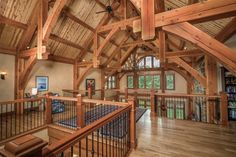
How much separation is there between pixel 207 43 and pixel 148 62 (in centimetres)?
1024

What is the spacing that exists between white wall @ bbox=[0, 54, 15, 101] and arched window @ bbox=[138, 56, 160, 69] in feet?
30.5

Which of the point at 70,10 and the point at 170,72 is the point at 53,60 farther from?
the point at 170,72

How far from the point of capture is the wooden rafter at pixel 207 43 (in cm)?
199

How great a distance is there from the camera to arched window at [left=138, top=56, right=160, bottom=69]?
11859 mm

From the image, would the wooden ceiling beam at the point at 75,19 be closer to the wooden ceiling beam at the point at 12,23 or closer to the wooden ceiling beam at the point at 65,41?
the wooden ceiling beam at the point at 65,41

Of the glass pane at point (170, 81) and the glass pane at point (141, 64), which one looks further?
the glass pane at point (141, 64)

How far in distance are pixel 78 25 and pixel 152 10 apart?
5.24m

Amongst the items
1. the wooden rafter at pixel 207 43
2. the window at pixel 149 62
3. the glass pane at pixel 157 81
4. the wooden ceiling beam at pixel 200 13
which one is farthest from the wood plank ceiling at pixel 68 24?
the glass pane at pixel 157 81

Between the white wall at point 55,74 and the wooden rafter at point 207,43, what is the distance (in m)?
6.86

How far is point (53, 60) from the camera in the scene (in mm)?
7699

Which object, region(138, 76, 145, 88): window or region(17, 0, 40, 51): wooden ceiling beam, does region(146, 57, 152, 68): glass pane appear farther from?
region(17, 0, 40, 51): wooden ceiling beam

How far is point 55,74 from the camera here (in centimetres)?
793

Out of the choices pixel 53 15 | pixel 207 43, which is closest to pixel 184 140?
pixel 207 43

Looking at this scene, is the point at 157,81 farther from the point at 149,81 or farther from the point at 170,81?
the point at 170,81
